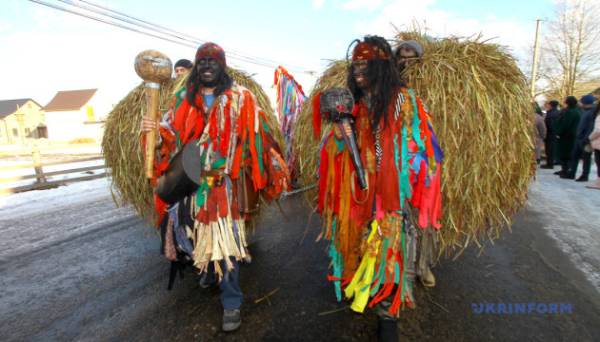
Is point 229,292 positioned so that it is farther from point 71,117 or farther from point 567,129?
point 71,117

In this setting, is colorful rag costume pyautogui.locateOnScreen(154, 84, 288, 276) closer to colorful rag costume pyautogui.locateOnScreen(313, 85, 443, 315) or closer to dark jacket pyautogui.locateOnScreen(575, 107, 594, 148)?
colorful rag costume pyautogui.locateOnScreen(313, 85, 443, 315)

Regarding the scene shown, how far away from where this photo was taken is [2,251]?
3.79 m

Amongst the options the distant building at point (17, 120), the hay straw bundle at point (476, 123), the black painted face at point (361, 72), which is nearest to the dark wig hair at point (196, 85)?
the black painted face at point (361, 72)

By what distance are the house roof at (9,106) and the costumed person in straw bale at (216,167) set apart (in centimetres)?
6151

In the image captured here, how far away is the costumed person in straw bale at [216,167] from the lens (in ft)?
7.20

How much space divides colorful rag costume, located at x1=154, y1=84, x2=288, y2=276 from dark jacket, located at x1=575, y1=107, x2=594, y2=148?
7.06 metres

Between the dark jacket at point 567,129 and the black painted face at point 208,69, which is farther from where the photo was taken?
the dark jacket at point 567,129

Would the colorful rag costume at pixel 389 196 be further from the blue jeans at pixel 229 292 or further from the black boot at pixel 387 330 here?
the blue jeans at pixel 229 292

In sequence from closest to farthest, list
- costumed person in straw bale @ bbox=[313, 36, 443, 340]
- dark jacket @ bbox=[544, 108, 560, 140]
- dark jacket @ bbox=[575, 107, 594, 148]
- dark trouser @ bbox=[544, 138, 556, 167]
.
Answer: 1. costumed person in straw bale @ bbox=[313, 36, 443, 340]
2. dark jacket @ bbox=[575, 107, 594, 148]
3. dark jacket @ bbox=[544, 108, 560, 140]
4. dark trouser @ bbox=[544, 138, 556, 167]

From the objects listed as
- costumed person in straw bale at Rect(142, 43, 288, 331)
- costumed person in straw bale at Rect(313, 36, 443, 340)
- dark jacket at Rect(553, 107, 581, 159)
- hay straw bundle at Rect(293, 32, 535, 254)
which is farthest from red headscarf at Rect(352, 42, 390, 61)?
dark jacket at Rect(553, 107, 581, 159)

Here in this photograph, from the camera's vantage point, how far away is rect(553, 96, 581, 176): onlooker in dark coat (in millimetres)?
7508

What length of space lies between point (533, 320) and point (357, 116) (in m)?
1.83

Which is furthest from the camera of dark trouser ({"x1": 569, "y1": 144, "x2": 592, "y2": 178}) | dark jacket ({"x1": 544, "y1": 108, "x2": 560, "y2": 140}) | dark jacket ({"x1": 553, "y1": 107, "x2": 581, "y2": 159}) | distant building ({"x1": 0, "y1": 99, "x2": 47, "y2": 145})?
distant building ({"x1": 0, "y1": 99, "x2": 47, "y2": 145})

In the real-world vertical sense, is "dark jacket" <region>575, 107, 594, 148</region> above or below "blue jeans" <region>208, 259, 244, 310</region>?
above
